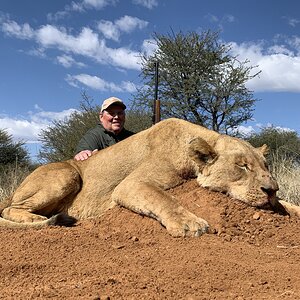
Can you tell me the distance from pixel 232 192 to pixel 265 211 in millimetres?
390

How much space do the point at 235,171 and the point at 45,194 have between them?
93.6 inches

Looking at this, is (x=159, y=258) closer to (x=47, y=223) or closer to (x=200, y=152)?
(x=200, y=152)

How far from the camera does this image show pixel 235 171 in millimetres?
4961

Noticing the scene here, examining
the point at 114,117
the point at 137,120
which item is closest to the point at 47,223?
the point at 114,117

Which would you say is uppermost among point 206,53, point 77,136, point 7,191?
point 206,53

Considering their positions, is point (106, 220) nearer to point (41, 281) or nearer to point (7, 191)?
point (41, 281)

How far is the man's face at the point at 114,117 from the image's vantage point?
824 centimetres

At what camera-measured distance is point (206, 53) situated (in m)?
19.1

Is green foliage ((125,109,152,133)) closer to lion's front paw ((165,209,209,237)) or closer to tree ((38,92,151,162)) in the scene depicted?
tree ((38,92,151,162))

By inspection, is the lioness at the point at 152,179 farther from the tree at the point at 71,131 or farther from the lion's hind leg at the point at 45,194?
the tree at the point at 71,131

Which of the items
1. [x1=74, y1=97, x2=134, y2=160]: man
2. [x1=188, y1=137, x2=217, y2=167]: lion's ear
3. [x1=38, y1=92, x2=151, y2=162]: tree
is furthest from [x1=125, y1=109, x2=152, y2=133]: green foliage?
[x1=188, y1=137, x2=217, y2=167]: lion's ear

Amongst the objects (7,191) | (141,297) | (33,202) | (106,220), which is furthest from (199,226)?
(7,191)

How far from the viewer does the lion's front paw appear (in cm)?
420

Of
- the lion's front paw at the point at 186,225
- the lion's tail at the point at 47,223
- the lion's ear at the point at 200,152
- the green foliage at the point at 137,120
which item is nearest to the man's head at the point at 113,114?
the lion's tail at the point at 47,223
